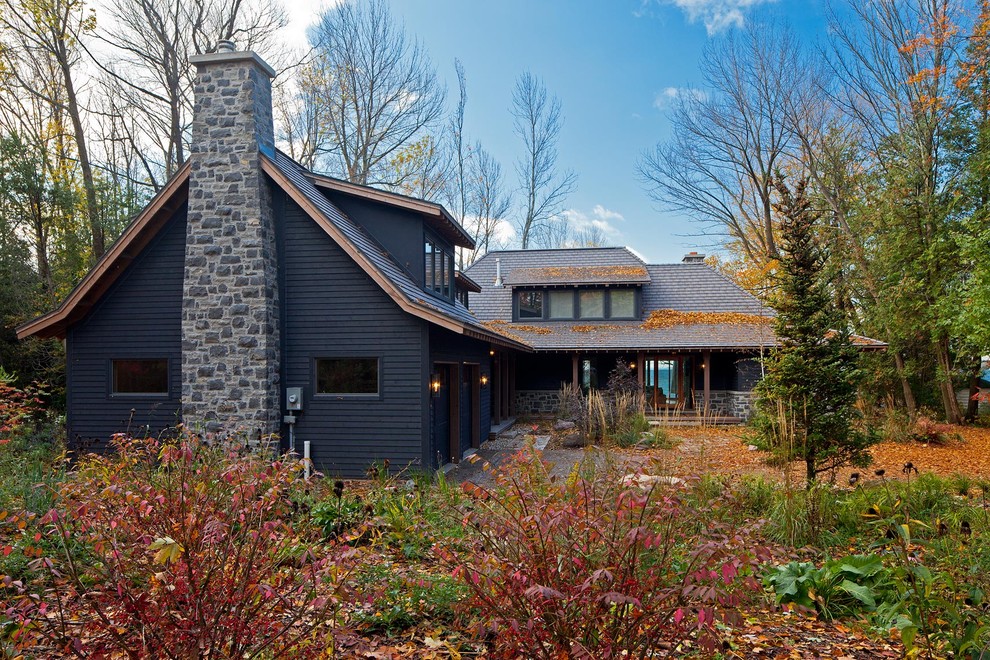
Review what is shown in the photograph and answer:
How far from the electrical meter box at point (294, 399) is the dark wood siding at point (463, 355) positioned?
237cm

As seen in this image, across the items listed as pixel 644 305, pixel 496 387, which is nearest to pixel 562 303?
pixel 644 305

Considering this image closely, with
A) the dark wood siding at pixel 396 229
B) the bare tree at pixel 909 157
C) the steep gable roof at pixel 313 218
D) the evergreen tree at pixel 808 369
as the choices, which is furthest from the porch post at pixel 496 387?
the bare tree at pixel 909 157

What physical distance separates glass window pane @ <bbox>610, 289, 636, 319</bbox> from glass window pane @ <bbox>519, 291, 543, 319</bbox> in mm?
2526

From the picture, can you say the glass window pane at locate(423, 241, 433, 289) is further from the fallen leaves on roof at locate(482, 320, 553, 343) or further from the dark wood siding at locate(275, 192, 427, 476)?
the fallen leaves on roof at locate(482, 320, 553, 343)

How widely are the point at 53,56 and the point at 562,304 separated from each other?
17374 millimetres

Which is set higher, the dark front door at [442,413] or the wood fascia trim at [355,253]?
the wood fascia trim at [355,253]

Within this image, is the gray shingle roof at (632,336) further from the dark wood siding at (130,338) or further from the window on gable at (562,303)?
the dark wood siding at (130,338)

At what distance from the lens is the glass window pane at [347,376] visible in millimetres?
9891

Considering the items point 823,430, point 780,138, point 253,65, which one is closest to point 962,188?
point 780,138

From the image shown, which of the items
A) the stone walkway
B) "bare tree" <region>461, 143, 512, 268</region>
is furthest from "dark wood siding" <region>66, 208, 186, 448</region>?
"bare tree" <region>461, 143, 512, 268</region>

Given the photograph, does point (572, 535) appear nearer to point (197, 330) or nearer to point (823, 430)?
point (823, 430)

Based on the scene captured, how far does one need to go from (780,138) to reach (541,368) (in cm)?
1237

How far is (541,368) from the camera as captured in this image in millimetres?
19984

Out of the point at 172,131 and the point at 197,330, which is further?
the point at 172,131
